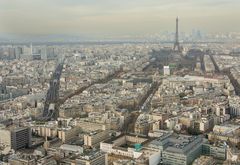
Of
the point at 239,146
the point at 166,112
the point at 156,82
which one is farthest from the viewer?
the point at 156,82

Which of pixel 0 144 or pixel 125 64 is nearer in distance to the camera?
pixel 0 144

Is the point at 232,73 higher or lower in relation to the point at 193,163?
higher

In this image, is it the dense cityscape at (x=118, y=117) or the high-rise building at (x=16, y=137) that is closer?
the dense cityscape at (x=118, y=117)

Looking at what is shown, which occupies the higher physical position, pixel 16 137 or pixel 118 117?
pixel 118 117

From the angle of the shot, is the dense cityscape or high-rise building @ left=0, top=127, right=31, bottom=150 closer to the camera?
the dense cityscape

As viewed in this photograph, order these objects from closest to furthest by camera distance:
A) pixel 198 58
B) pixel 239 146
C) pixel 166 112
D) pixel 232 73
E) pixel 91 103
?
pixel 239 146, pixel 166 112, pixel 91 103, pixel 232 73, pixel 198 58

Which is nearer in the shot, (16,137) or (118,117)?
(16,137)

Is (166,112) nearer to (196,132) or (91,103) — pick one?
(196,132)

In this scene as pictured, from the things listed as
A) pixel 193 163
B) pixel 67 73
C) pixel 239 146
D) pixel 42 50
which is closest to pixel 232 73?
pixel 67 73
